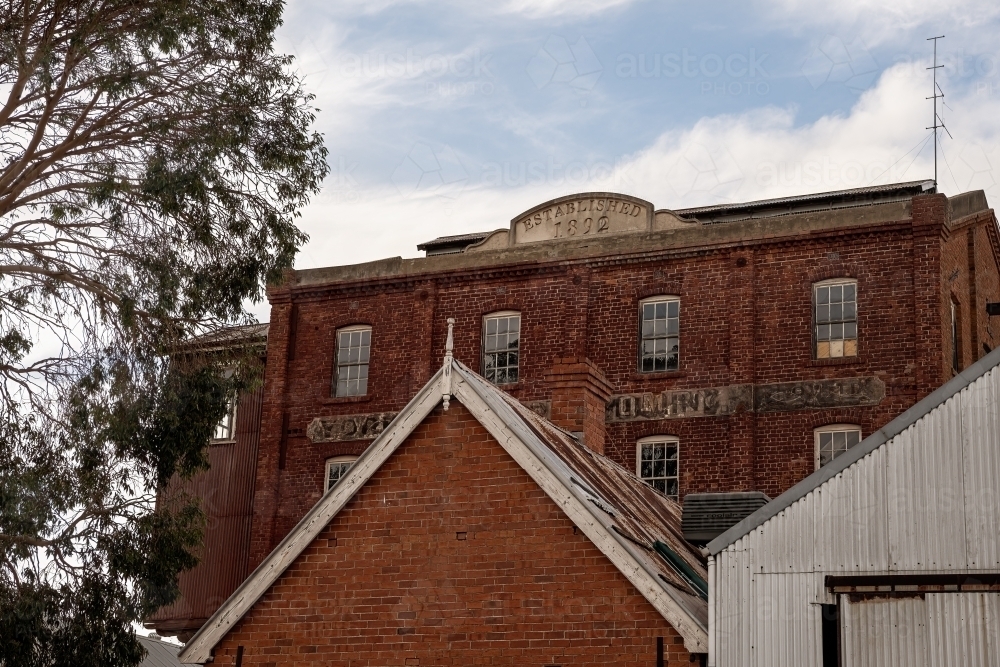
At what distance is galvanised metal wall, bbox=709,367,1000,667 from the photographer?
14570mm

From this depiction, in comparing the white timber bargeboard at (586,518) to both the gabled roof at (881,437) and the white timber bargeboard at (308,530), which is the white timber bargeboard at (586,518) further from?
the gabled roof at (881,437)

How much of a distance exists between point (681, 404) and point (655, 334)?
1.85 metres

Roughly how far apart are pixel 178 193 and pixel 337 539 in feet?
26.3

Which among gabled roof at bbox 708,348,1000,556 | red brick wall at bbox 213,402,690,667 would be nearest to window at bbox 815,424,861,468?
red brick wall at bbox 213,402,690,667

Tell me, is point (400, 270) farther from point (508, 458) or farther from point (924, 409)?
point (924, 409)

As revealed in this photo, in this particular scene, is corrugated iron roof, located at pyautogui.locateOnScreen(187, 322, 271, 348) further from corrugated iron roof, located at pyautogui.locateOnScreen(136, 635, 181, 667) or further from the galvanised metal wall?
corrugated iron roof, located at pyautogui.locateOnScreen(136, 635, 181, 667)

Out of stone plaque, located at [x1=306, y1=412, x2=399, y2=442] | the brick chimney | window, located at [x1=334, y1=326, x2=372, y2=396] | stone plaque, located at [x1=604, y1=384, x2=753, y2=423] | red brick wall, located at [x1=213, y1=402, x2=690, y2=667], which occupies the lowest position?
red brick wall, located at [x1=213, y1=402, x2=690, y2=667]

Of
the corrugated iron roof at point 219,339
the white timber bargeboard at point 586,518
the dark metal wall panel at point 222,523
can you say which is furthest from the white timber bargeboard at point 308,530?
the dark metal wall panel at point 222,523

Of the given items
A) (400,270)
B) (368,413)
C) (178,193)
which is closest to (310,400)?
(368,413)

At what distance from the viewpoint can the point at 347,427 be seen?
35.1 meters

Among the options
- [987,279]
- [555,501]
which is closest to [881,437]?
[555,501]

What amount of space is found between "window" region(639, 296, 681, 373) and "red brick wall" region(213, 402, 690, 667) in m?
16.4

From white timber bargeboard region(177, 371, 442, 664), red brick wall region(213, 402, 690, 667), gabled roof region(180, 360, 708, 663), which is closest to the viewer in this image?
gabled roof region(180, 360, 708, 663)

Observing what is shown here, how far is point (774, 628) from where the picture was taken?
14.8 metres
